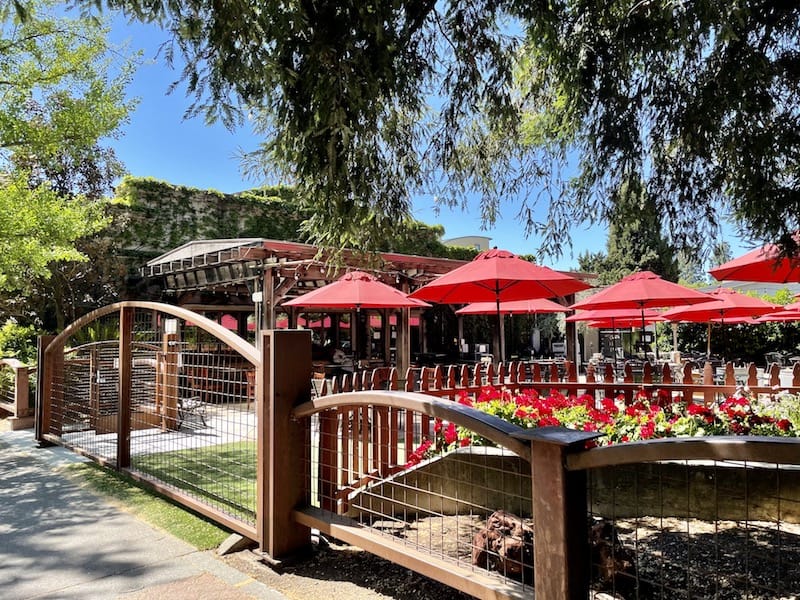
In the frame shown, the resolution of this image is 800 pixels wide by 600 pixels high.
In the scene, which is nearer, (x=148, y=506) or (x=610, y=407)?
(x=148, y=506)

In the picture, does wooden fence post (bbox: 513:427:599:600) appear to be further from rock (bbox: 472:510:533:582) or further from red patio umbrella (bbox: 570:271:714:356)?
red patio umbrella (bbox: 570:271:714:356)


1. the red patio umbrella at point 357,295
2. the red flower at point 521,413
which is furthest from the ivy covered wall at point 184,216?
the red flower at point 521,413

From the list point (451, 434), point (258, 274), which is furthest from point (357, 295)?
point (451, 434)

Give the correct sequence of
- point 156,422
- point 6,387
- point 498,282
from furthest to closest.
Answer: point 6,387, point 156,422, point 498,282

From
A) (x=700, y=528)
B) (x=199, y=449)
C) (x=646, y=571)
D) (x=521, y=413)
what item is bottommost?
(x=700, y=528)

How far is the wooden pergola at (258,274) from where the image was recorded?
10.6 metres

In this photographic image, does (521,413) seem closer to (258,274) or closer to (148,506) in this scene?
(148,506)

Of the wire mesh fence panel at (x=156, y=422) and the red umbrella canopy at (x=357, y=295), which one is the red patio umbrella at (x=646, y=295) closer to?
the red umbrella canopy at (x=357, y=295)

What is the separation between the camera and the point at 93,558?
10.2 feet

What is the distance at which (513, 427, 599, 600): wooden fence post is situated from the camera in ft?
5.98

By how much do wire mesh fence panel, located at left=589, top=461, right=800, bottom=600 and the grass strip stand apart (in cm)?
241

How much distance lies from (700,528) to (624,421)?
948 millimetres

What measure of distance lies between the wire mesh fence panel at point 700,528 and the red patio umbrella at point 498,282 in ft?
9.62

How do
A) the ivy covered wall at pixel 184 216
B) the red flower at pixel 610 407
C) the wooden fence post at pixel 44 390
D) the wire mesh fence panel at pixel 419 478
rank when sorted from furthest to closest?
the ivy covered wall at pixel 184 216 → the wooden fence post at pixel 44 390 → the red flower at pixel 610 407 → the wire mesh fence panel at pixel 419 478
